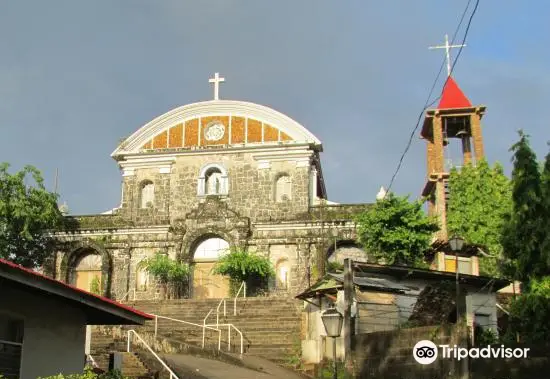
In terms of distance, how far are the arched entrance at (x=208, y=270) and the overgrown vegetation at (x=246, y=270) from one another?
2.67 feet

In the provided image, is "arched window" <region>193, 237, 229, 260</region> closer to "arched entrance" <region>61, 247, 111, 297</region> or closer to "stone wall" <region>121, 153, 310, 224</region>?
"stone wall" <region>121, 153, 310, 224</region>

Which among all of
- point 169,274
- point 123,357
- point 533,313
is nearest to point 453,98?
point 169,274

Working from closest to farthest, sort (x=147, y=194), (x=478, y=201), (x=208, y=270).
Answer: (x=478, y=201) < (x=208, y=270) < (x=147, y=194)

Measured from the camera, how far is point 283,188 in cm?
3453

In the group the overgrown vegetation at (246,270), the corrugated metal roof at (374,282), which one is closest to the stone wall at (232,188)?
the overgrown vegetation at (246,270)

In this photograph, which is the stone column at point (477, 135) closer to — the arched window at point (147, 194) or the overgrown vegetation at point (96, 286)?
the arched window at point (147, 194)

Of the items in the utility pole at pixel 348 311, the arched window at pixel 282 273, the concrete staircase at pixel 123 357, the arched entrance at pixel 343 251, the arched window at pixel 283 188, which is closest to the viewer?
the utility pole at pixel 348 311

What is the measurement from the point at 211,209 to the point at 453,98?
1202 centimetres

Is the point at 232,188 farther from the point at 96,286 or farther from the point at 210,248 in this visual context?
the point at 96,286

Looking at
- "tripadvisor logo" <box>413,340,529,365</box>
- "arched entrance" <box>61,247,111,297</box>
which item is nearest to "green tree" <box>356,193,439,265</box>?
"tripadvisor logo" <box>413,340,529,365</box>

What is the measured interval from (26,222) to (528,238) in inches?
861

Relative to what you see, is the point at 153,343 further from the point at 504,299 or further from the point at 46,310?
the point at 504,299

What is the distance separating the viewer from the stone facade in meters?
33.0

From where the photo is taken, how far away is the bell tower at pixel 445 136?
3112 cm
